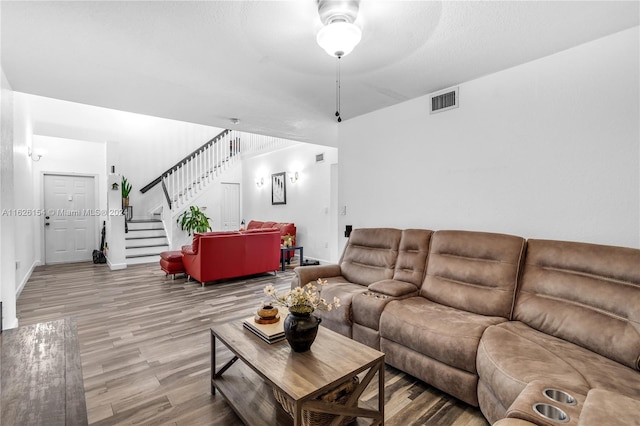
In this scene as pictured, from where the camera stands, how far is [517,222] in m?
2.59

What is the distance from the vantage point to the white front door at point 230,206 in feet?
29.3

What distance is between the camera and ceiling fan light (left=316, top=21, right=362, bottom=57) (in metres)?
1.68

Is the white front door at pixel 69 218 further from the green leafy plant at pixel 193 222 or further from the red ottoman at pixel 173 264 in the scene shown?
the red ottoman at pixel 173 264

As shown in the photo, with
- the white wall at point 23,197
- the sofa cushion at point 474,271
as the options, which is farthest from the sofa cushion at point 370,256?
the white wall at point 23,197

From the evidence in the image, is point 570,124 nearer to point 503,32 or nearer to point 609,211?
point 609,211

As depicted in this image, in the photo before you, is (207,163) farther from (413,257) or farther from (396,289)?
(396,289)

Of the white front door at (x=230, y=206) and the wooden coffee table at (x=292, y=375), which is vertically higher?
the white front door at (x=230, y=206)

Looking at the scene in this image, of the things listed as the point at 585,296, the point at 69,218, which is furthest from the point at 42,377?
the point at 69,218

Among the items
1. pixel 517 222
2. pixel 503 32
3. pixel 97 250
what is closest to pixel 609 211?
pixel 517 222

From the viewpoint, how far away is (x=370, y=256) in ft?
10.7

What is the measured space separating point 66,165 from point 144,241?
245cm

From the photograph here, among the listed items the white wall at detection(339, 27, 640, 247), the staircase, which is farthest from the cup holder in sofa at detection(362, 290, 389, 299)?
the staircase

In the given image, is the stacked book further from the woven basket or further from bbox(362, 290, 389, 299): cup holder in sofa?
bbox(362, 290, 389, 299): cup holder in sofa

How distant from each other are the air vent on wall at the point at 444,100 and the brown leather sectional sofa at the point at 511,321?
51.2 inches
